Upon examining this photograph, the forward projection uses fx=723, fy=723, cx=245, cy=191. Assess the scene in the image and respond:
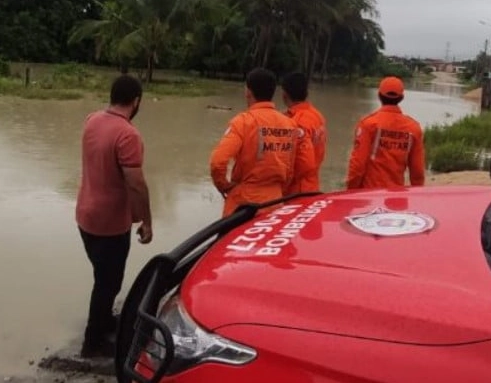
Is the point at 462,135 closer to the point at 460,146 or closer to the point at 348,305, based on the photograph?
the point at 460,146

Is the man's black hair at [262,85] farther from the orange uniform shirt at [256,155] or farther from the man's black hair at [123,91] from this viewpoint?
the man's black hair at [123,91]

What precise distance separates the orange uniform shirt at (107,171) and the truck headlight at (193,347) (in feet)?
6.00

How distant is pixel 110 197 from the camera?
365cm

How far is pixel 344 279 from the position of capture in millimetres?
1697

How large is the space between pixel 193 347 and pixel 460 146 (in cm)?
1113

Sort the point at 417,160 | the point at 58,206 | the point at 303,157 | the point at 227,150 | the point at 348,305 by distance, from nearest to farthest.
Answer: the point at 348,305
the point at 227,150
the point at 303,157
the point at 417,160
the point at 58,206

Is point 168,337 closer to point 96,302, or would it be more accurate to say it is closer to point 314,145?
point 96,302

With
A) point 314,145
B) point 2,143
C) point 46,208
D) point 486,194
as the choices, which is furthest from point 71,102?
point 486,194

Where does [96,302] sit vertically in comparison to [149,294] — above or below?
below

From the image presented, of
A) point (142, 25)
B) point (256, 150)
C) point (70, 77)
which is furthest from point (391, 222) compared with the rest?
point (142, 25)

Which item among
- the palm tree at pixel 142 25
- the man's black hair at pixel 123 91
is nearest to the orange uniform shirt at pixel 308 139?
the man's black hair at pixel 123 91

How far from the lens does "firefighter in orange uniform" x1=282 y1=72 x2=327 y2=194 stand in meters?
4.50

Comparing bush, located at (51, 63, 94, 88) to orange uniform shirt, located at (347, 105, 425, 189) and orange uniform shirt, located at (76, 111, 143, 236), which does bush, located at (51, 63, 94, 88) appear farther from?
orange uniform shirt, located at (76, 111, 143, 236)

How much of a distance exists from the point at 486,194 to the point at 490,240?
63 centimetres
